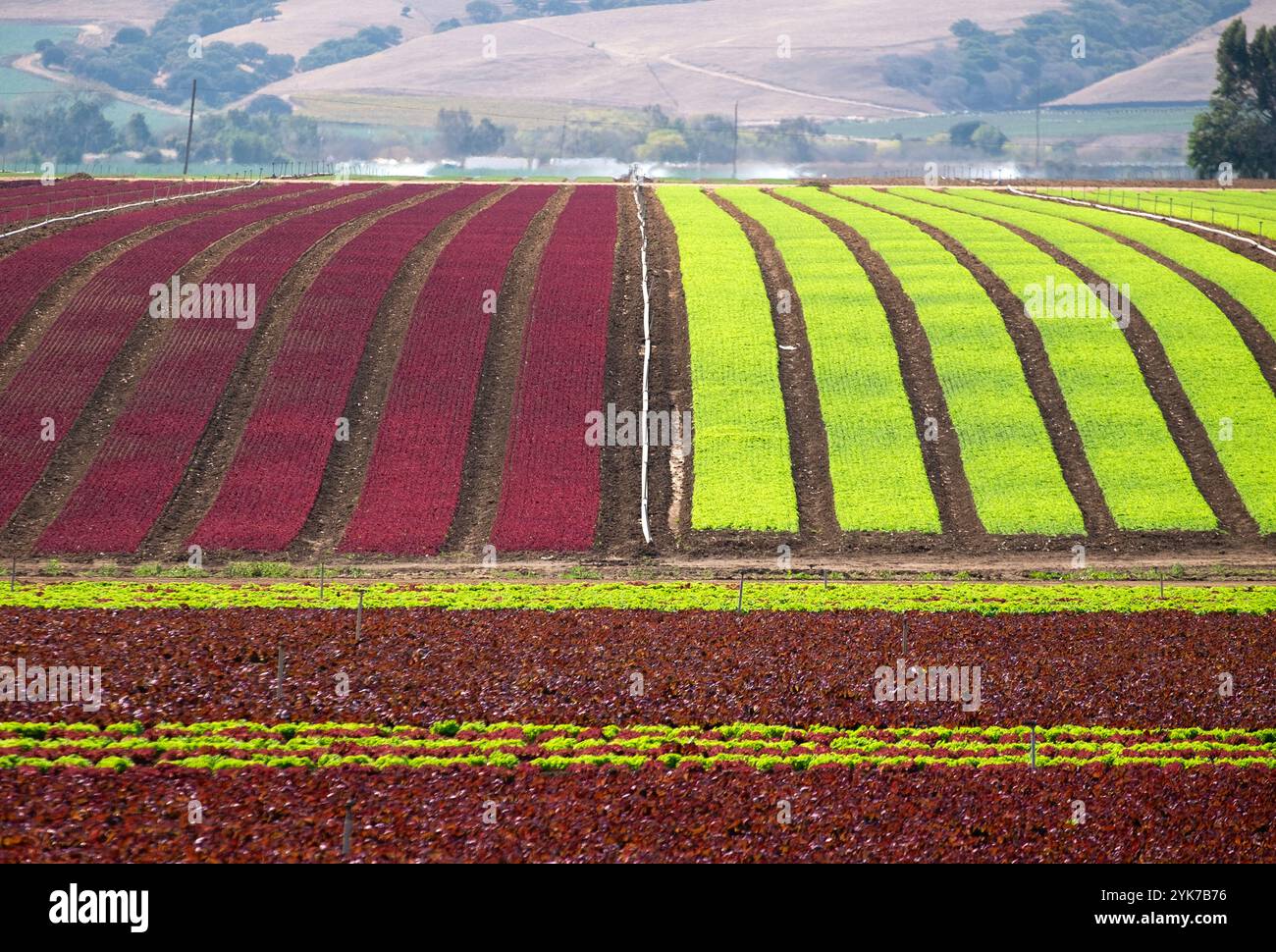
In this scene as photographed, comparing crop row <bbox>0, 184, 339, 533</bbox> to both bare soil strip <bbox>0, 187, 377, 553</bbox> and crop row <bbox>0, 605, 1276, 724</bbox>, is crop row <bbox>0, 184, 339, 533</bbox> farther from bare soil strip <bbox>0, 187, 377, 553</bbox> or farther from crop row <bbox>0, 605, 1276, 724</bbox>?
crop row <bbox>0, 605, 1276, 724</bbox>

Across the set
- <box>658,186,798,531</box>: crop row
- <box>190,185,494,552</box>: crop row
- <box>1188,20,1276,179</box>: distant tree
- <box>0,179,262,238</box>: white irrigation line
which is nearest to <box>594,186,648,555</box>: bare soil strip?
<box>658,186,798,531</box>: crop row

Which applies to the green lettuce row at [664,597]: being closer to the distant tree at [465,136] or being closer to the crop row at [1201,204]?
the crop row at [1201,204]

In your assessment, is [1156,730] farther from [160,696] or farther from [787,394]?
[787,394]

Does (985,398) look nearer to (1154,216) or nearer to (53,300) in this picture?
(1154,216)

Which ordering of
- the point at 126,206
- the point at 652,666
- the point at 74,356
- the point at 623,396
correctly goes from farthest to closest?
the point at 126,206 < the point at 623,396 < the point at 74,356 < the point at 652,666

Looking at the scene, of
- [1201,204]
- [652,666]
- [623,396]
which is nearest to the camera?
[652,666]

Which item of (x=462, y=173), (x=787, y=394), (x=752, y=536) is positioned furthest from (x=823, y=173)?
(x=752, y=536)

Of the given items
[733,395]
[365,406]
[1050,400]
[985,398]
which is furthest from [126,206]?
[1050,400]

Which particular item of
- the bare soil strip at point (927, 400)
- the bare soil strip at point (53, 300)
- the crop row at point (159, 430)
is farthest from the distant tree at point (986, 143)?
the crop row at point (159, 430)
